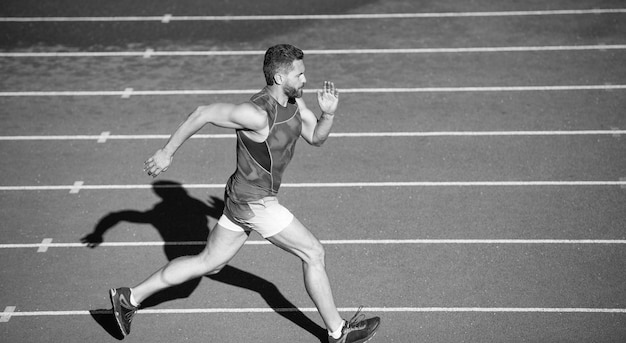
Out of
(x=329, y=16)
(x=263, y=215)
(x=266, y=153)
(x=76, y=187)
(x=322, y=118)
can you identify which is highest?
(x=322, y=118)

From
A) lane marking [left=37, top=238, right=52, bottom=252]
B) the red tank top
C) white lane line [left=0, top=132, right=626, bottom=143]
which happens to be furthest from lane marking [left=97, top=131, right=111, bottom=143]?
the red tank top

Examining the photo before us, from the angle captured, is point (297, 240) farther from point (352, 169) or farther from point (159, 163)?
point (352, 169)

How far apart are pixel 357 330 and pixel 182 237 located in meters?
2.21

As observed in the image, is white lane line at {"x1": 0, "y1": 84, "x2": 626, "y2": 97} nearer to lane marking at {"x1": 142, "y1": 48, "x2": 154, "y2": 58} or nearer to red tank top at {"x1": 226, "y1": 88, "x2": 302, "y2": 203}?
lane marking at {"x1": 142, "y1": 48, "x2": 154, "y2": 58}

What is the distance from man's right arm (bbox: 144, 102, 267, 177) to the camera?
5145 millimetres

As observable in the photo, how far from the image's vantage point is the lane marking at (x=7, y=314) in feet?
21.1

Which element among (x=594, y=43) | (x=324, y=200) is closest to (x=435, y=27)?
(x=594, y=43)

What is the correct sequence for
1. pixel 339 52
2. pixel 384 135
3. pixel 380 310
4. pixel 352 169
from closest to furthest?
pixel 380 310
pixel 352 169
pixel 384 135
pixel 339 52

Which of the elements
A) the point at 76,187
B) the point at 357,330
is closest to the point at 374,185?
the point at 357,330

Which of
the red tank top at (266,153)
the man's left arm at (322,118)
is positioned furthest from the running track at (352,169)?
the man's left arm at (322,118)

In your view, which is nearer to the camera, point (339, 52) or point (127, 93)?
point (127, 93)

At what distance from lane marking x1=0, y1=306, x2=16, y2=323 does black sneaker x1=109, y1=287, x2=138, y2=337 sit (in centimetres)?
106

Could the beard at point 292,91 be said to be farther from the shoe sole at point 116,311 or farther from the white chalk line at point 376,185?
the white chalk line at point 376,185

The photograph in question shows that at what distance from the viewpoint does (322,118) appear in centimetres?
572
